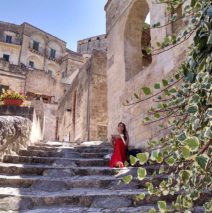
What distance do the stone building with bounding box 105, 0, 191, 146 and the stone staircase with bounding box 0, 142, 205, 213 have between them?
2.06 meters

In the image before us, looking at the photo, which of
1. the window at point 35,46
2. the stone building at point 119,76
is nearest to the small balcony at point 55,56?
the window at point 35,46

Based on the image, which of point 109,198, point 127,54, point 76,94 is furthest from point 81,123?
point 109,198

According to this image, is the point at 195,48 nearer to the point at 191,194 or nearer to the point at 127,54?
the point at 191,194

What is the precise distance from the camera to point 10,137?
511cm

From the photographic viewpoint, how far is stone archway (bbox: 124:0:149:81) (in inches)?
316

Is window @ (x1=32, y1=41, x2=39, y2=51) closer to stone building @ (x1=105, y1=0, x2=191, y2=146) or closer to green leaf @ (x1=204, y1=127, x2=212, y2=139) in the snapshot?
stone building @ (x1=105, y1=0, x2=191, y2=146)

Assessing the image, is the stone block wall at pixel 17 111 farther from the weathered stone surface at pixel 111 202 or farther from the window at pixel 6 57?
the window at pixel 6 57

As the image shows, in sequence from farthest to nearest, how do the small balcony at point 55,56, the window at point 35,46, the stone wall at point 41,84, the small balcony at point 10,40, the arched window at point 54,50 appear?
the arched window at point 54,50 → the small balcony at point 55,56 → the window at point 35,46 → the small balcony at point 10,40 → the stone wall at point 41,84

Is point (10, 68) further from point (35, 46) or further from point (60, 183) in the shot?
point (60, 183)

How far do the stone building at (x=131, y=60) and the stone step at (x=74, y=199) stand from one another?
2.89 m

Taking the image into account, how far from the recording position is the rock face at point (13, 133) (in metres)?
4.85

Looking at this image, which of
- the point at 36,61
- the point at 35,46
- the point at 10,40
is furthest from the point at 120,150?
the point at 35,46

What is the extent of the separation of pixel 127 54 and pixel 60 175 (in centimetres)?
460

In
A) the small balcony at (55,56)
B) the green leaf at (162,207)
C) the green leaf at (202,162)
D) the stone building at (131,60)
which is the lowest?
the green leaf at (162,207)
